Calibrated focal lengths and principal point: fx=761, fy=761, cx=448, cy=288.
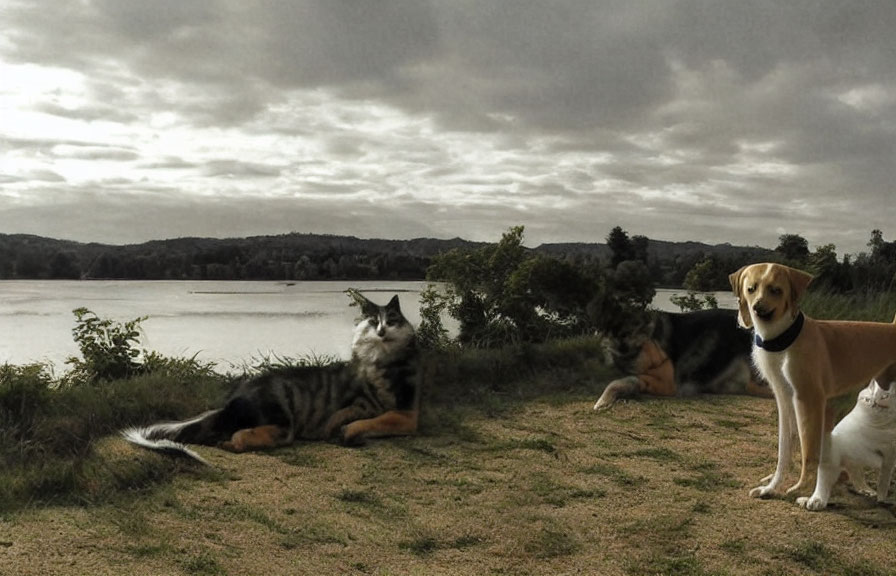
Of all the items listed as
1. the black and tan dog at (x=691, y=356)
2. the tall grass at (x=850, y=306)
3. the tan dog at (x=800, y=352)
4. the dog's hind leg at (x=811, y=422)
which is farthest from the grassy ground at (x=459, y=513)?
the tall grass at (x=850, y=306)

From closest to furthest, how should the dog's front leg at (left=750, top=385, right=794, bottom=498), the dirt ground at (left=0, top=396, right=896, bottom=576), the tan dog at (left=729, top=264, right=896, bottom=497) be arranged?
the dirt ground at (left=0, top=396, right=896, bottom=576), the tan dog at (left=729, top=264, right=896, bottom=497), the dog's front leg at (left=750, top=385, right=794, bottom=498)

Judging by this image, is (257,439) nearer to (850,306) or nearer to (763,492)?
(763,492)

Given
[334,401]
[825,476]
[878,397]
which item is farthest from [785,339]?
[334,401]

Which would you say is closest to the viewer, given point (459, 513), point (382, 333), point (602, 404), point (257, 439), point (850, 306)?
point (459, 513)

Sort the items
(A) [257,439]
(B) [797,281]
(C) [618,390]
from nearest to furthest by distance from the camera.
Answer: (B) [797,281], (A) [257,439], (C) [618,390]

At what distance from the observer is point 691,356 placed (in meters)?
10.4

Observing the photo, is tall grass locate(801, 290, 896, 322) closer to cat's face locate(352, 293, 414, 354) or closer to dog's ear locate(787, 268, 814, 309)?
dog's ear locate(787, 268, 814, 309)

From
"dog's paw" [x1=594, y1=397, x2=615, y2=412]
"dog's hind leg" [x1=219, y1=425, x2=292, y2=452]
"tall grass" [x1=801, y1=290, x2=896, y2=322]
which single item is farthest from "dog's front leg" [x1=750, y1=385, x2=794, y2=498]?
"tall grass" [x1=801, y1=290, x2=896, y2=322]

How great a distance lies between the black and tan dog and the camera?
10.3 m

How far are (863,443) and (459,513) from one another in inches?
124

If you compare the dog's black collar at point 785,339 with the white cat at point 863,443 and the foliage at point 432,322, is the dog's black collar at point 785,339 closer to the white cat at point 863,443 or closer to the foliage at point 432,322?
the white cat at point 863,443

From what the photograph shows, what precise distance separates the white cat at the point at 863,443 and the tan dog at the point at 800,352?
11 cm

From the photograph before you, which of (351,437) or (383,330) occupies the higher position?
(383,330)

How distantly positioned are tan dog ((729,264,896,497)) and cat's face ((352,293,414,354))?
3631 millimetres
